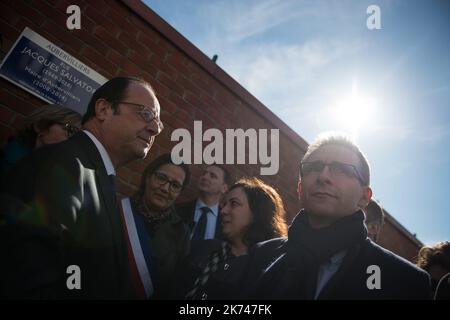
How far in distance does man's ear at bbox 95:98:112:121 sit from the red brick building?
0.65 metres

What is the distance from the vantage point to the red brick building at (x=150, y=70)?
232cm

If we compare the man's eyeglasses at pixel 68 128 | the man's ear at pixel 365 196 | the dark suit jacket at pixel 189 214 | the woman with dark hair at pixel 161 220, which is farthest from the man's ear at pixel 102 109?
the man's ear at pixel 365 196

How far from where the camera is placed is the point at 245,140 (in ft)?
11.8

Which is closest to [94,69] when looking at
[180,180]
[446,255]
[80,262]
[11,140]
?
[11,140]

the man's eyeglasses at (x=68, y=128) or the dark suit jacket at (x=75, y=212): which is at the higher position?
the man's eyeglasses at (x=68, y=128)

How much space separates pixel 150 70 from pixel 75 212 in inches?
74.4

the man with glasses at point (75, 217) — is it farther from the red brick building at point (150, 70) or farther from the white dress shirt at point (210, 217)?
the white dress shirt at point (210, 217)

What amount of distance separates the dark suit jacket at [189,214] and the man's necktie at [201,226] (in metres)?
0.06

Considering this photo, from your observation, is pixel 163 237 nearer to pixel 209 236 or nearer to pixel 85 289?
pixel 209 236

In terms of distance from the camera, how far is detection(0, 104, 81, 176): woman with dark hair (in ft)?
7.05

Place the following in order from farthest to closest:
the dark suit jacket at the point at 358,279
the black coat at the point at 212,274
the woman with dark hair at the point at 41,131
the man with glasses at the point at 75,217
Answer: the woman with dark hair at the point at 41,131, the black coat at the point at 212,274, the dark suit jacket at the point at 358,279, the man with glasses at the point at 75,217

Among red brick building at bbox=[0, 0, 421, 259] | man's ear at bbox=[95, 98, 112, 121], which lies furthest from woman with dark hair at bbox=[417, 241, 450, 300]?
man's ear at bbox=[95, 98, 112, 121]

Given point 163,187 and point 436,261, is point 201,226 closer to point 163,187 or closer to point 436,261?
point 163,187

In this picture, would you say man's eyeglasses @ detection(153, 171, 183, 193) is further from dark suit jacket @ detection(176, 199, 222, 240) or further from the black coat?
the black coat
